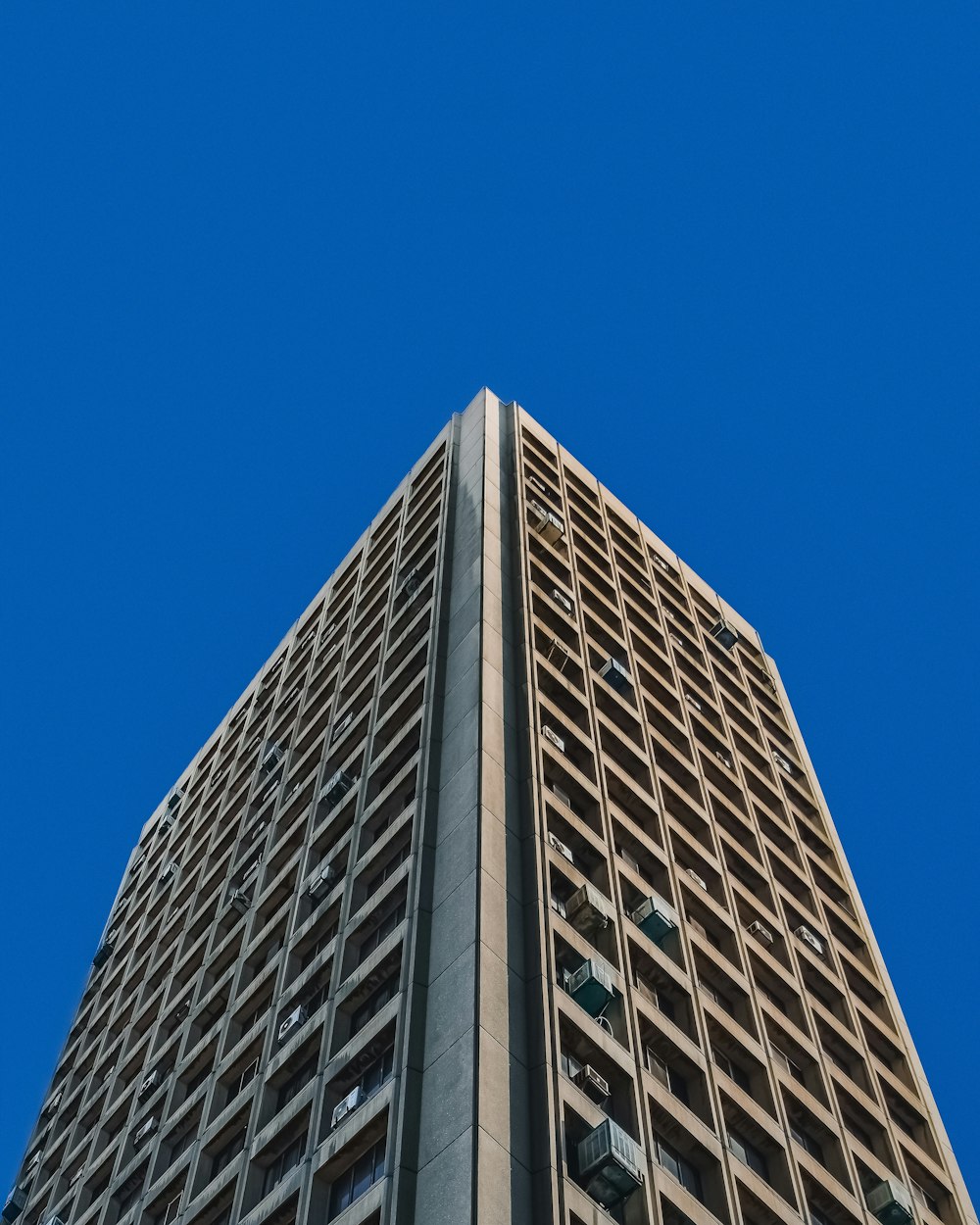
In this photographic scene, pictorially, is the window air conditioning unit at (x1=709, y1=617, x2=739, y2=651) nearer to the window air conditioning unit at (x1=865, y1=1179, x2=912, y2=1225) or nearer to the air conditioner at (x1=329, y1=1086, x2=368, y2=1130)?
the window air conditioning unit at (x1=865, y1=1179, x2=912, y2=1225)

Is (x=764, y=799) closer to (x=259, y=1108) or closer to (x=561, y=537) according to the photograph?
(x=561, y=537)

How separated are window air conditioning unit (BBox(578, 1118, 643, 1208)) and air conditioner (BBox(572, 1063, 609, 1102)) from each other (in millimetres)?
1758

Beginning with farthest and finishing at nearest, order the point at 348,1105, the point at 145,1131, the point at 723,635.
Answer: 1. the point at 723,635
2. the point at 145,1131
3. the point at 348,1105

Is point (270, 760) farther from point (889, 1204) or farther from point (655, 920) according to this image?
point (889, 1204)

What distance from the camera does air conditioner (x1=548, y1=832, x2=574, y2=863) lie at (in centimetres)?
2975

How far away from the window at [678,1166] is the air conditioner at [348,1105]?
5239mm

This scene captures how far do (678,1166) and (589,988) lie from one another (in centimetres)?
365

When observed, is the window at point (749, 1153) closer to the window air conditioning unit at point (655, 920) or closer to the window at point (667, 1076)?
the window at point (667, 1076)

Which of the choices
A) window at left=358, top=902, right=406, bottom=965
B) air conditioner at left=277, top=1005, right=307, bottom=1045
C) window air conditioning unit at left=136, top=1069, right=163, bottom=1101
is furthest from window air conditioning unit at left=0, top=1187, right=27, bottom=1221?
window at left=358, top=902, right=406, bottom=965

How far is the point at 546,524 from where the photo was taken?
44.9 meters

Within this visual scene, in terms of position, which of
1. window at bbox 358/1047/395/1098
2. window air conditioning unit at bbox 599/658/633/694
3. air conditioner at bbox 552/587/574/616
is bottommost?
window at bbox 358/1047/395/1098

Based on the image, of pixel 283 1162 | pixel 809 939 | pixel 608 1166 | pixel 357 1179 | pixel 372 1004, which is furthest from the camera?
pixel 809 939

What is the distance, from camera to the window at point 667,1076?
27.6 metres

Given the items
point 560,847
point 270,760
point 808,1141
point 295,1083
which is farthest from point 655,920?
point 270,760
